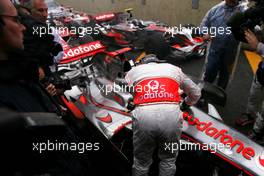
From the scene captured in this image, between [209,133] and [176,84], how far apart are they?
24.1 inches

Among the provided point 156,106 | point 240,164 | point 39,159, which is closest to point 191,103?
point 156,106

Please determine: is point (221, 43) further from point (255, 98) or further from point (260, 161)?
point (260, 161)

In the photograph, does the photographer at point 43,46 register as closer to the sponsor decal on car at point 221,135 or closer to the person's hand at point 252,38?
the sponsor decal on car at point 221,135

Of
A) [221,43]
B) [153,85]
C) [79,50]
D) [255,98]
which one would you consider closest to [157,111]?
[153,85]

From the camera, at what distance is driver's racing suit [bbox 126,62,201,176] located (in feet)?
8.00

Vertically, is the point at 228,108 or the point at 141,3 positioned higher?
the point at 141,3

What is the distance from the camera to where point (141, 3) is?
11305mm

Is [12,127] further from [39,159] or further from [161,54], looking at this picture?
[161,54]

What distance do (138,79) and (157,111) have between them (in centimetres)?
40

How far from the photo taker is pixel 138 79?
8.68 feet

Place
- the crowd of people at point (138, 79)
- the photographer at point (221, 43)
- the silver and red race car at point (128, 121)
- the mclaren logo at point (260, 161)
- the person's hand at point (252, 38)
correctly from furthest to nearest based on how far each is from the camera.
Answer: the photographer at point (221, 43) < the person's hand at point (252, 38) < the silver and red race car at point (128, 121) < the mclaren logo at point (260, 161) < the crowd of people at point (138, 79)

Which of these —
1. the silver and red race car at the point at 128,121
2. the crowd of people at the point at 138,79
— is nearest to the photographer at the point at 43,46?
the crowd of people at the point at 138,79

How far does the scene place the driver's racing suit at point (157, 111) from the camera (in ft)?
8.00

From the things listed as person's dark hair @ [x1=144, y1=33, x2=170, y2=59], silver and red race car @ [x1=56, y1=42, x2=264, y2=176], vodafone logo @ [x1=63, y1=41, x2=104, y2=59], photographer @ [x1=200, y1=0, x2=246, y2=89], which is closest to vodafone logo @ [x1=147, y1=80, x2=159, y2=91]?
silver and red race car @ [x1=56, y1=42, x2=264, y2=176]
